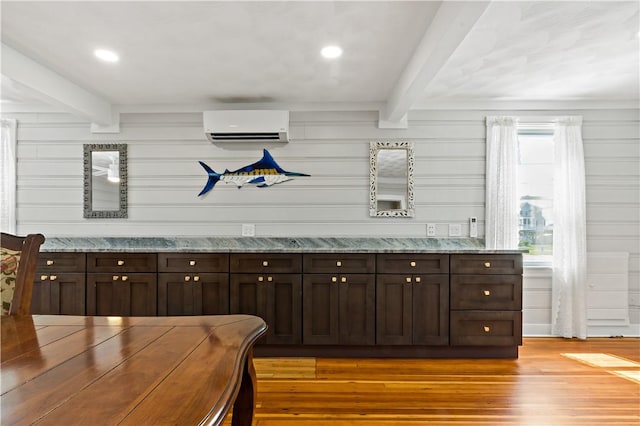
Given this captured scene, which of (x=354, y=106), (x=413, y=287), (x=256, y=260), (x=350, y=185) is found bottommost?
(x=413, y=287)

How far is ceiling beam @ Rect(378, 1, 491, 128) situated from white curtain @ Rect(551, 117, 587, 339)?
1.81 metres

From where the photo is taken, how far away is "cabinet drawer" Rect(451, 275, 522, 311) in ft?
10.3

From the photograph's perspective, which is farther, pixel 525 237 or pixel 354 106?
pixel 525 237

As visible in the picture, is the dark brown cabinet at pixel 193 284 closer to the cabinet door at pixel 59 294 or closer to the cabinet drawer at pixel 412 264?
the cabinet door at pixel 59 294

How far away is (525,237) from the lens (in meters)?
3.93

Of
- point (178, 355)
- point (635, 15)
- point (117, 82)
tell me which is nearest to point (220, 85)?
point (117, 82)

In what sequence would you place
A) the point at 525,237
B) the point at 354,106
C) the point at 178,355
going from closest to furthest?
the point at 178,355, the point at 354,106, the point at 525,237

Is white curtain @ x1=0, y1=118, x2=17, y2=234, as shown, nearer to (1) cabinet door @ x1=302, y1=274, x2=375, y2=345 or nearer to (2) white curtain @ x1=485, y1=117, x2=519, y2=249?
(1) cabinet door @ x1=302, y1=274, x2=375, y2=345

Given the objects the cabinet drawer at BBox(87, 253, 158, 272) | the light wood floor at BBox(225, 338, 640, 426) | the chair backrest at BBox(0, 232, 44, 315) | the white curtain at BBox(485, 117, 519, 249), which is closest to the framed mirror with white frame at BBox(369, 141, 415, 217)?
the white curtain at BBox(485, 117, 519, 249)

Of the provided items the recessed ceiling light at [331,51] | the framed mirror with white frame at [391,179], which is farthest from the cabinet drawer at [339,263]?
the recessed ceiling light at [331,51]

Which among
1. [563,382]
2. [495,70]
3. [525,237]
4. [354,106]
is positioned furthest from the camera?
[525,237]

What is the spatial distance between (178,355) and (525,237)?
3867 mm

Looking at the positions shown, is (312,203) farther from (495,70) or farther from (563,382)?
(563,382)

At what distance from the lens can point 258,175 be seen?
374 centimetres
